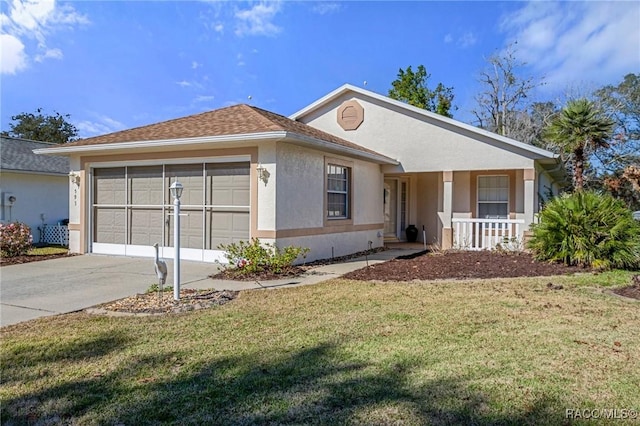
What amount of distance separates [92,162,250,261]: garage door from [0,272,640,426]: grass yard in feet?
14.9

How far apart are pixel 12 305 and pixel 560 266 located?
11.0 meters

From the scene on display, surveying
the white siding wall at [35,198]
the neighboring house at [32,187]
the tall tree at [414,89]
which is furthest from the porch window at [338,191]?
the tall tree at [414,89]

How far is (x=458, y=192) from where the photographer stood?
51.6 feet

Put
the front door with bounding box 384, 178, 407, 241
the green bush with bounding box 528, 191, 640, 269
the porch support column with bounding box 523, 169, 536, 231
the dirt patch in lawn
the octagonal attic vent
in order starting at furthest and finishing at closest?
the front door with bounding box 384, 178, 407, 241
the octagonal attic vent
the porch support column with bounding box 523, 169, 536, 231
the green bush with bounding box 528, 191, 640, 269
the dirt patch in lawn

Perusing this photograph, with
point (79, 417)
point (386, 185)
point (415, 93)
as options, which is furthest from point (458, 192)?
point (415, 93)

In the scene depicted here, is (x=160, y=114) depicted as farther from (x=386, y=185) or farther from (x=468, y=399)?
(x=468, y=399)

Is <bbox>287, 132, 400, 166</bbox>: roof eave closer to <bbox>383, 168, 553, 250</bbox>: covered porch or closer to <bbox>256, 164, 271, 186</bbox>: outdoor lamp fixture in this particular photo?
<bbox>256, 164, 271, 186</bbox>: outdoor lamp fixture

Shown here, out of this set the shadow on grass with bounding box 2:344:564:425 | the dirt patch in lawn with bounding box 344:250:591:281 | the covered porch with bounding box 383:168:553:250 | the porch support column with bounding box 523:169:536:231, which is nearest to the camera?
the shadow on grass with bounding box 2:344:564:425

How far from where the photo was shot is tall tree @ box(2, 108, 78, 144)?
4072cm

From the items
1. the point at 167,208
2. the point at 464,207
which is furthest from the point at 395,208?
the point at 167,208

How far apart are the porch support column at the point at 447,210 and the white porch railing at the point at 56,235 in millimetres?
14432

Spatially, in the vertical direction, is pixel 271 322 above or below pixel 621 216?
below

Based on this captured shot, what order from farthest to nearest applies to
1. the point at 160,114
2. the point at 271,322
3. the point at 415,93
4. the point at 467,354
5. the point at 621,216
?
the point at 415,93, the point at 160,114, the point at 621,216, the point at 271,322, the point at 467,354

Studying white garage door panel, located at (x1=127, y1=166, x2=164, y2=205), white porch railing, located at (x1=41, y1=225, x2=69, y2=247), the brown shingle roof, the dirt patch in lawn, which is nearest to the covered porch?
the dirt patch in lawn
